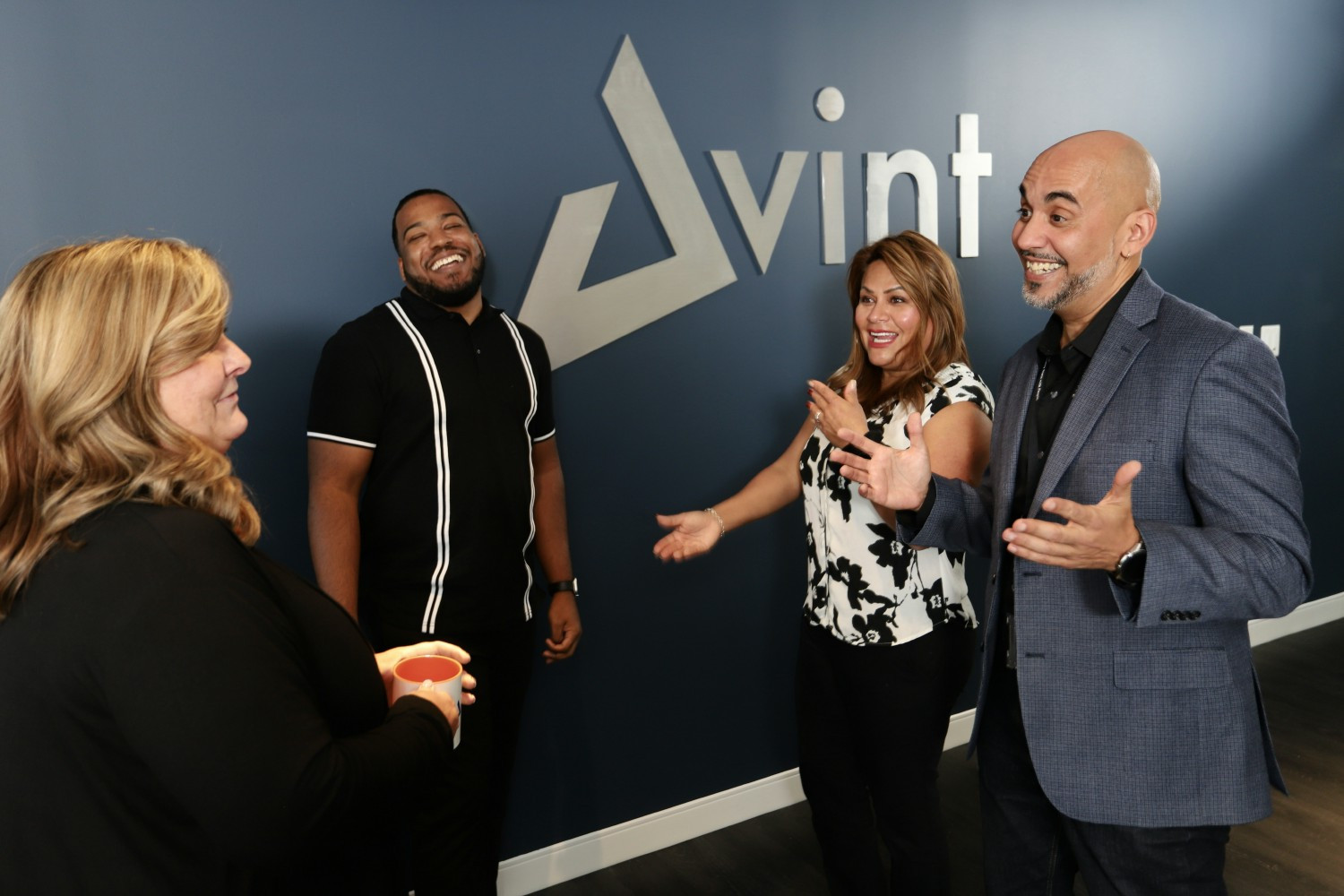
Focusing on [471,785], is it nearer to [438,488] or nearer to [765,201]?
[438,488]

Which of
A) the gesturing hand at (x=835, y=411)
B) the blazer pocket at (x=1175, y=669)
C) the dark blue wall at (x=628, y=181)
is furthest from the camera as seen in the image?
the dark blue wall at (x=628, y=181)

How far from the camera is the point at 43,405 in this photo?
102cm

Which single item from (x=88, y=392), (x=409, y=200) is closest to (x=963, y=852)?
(x=409, y=200)

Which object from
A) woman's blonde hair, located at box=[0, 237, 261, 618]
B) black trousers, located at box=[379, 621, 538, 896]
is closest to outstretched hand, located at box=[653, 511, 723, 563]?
black trousers, located at box=[379, 621, 538, 896]

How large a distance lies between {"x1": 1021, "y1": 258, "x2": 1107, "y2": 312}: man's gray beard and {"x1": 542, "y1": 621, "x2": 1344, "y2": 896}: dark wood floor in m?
1.71

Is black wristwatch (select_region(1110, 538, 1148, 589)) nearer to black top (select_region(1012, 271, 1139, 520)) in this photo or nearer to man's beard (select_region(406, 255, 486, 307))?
black top (select_region(1012, 271, 1139, 520))

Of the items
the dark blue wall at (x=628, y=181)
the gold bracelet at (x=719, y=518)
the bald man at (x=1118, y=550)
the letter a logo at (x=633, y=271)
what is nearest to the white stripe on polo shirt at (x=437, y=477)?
the dark blue wall at (x=628, y=181)

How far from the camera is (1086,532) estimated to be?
1355 mm

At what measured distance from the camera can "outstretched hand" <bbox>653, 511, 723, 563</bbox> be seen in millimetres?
2303

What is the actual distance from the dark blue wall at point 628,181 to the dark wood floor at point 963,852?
18 centimetres

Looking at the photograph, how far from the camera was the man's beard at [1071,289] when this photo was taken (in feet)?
5.44

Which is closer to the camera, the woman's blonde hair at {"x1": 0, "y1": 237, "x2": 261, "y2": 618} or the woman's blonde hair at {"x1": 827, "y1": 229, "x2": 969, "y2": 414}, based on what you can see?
the woman's blonde hair at {"x1": 0, "y1": 237, "x2": 261, "y2": 618}

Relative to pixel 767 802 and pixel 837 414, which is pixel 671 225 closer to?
pixel 837 414

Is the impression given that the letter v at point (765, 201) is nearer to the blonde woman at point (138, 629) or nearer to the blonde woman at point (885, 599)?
the blonde woman at point (885, 599)
